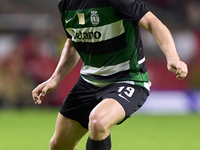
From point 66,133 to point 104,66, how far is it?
80 centimetres

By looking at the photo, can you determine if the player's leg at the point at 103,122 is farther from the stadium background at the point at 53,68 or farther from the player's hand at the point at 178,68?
the stadium background at the point at 53,68

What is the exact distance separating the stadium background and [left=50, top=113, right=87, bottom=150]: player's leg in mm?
6818

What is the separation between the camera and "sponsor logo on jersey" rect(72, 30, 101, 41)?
443 cm

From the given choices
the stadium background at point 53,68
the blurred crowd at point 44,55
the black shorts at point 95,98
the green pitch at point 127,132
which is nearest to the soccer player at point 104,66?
the black shorts at point 95,98

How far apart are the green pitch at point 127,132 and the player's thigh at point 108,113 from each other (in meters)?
3.20

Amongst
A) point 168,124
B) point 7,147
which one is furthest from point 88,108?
point 168,124

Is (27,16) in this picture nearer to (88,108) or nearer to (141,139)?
(141,139)

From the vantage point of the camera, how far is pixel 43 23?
14742 mm

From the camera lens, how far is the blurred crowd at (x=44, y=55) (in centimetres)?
1280

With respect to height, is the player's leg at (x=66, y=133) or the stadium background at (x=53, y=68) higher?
the player's leg at (x=66, y=133)

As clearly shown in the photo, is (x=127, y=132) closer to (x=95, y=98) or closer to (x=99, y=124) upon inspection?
(x=95, y=98)

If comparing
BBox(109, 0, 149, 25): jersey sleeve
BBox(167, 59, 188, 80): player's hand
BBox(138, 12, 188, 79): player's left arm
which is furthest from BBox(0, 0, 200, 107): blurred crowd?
BBox(167, 59, 188, 80): player's hand

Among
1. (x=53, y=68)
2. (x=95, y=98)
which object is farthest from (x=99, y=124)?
(x=53, y=68)

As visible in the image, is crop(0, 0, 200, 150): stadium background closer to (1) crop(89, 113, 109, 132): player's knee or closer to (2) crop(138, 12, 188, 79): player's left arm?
(1) crop(89, 113, 109, 132): player's knee
